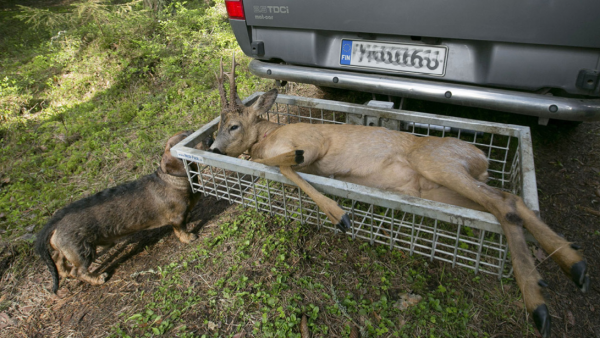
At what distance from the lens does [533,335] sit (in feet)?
8.30

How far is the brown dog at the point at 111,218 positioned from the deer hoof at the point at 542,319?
294cm

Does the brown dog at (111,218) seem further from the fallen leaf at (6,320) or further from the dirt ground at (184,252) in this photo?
the fallen leaf at (6,320)

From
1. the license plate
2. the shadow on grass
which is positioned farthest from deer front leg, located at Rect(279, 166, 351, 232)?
the license plate

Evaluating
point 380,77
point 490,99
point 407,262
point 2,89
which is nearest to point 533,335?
point 407,262

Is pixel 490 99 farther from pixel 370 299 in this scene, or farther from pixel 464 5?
pixel 370 299

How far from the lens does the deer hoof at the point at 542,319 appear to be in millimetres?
1861

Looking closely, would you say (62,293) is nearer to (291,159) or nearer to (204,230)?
(204,230)

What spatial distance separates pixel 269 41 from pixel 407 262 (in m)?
3.03

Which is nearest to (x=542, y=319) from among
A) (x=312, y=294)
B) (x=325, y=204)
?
(x=325, y=204)

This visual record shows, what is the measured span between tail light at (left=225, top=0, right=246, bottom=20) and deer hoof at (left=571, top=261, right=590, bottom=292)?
4.08 m

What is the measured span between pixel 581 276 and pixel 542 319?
309 millimetres

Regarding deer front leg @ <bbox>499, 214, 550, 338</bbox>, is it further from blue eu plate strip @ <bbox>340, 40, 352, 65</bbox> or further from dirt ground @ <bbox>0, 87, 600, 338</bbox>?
blue eu plate strip @ <bbox>340, 40, 352, 65</bbox>

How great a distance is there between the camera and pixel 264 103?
12.9 feet

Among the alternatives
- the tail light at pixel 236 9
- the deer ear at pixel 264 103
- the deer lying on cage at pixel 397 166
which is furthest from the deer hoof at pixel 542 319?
the tail light at pixel 236 9
